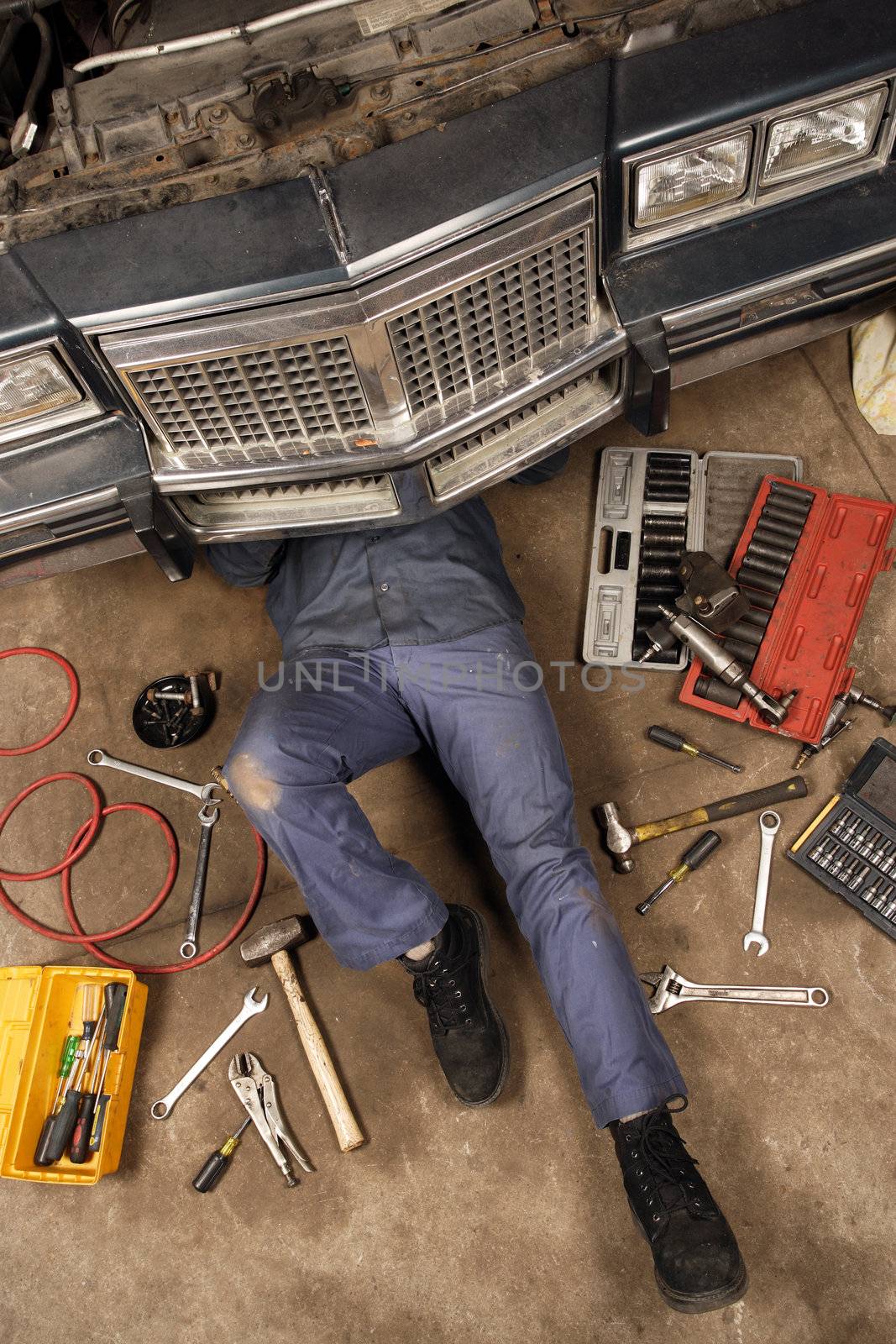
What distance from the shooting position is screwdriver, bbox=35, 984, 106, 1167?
2.08 metres

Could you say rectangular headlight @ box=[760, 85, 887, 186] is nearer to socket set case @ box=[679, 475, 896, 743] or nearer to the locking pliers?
socket set case @ box=[679, 475, 896, 743]

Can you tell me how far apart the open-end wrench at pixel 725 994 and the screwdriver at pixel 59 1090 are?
1.32 m

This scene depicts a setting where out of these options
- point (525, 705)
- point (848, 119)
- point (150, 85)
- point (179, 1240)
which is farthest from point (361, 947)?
point (848, 119)

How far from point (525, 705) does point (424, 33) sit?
1.28m

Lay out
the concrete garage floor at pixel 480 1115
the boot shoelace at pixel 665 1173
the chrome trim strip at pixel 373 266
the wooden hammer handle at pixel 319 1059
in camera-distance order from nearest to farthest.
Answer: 1. the chrome trim strip at pixel 373 266
2. the boot shoelace at pixel 665 1173
3. the concrete garage floor at pixel 480 1115
4. the wooden hammer handle at pixel 319 1059

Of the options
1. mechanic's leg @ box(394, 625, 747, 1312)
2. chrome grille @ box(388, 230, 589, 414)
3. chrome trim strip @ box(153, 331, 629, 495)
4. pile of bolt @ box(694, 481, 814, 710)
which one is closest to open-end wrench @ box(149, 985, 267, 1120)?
mechanic's leg @ box(394, 625, 747, 1312)

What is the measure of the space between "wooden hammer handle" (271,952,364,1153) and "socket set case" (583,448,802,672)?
1.09 meters

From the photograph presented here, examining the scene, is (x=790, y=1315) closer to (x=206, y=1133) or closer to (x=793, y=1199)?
(x=793, y=1199)

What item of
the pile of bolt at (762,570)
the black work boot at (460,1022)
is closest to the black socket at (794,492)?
the pile of bolt at (762,570)

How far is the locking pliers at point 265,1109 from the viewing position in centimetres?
213

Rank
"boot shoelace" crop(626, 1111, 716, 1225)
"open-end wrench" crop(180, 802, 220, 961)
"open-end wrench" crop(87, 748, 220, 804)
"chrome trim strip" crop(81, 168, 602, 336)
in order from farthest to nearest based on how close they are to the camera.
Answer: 1. "open-end wrench" crop(87, 748, 220, 804)
2. "open-end wrench" crop(180, 802, 220, 961)
3. "boot shoelace" crop(626, 1111, 716, 1225)
4. "chrome trim strip" crop(81, 168, 602, 336)

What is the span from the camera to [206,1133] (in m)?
2.19

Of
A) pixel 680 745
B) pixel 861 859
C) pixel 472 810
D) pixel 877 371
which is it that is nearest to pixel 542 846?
pixel 472 810

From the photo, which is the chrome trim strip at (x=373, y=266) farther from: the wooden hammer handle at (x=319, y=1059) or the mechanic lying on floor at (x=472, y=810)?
the wooden hammer handle at (x=319, y=1059)
